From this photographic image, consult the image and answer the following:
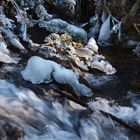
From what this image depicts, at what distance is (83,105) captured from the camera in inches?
169

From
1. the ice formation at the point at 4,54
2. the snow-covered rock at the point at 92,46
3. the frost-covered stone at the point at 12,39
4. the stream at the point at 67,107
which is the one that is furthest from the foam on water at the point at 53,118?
the snow-covered rock at the point at 92,46

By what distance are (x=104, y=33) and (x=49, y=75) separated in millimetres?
1917

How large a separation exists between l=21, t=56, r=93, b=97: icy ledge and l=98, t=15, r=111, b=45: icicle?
5.66 feet

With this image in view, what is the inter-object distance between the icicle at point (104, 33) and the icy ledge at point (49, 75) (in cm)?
173

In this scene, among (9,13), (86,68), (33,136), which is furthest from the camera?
(9,13)

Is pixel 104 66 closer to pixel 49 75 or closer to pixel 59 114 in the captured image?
pixel 49 75

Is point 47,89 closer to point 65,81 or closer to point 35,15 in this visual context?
point 65,81

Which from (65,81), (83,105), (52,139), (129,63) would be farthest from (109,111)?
(129,63)

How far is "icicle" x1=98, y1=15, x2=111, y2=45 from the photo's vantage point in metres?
6.25

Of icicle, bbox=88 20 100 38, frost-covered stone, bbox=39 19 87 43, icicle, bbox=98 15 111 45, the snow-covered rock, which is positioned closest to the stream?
the snow-covered rock

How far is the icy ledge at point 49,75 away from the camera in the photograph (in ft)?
15.0

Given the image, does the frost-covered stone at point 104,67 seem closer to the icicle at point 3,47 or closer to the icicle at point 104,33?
the icicle at point 104,33

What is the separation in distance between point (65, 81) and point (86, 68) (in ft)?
2.42

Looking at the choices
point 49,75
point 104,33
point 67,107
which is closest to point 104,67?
point 49,75
